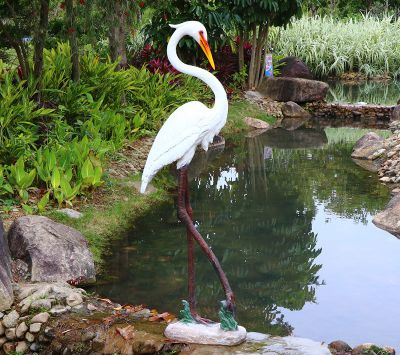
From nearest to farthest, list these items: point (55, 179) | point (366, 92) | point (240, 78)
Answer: point (55, 179), point (240, 78), point (366, 92)

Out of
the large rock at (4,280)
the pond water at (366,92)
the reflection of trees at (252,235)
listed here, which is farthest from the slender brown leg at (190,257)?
the pond water at (366,92)

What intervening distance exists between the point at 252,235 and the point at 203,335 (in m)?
3.36

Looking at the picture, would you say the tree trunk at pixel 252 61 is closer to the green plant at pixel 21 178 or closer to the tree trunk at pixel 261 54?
the tree trunk at pixel 261 54

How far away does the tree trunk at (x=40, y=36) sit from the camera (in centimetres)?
934

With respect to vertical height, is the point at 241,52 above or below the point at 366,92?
above

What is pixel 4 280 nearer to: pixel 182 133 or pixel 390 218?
pixel 182 133

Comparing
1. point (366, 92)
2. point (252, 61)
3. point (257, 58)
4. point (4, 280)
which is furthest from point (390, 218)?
point (366, 92)

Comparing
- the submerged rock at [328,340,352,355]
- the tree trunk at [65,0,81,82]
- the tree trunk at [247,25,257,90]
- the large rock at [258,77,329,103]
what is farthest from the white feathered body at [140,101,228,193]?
the large rock at [258,77,329,103]

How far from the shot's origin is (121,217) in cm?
793

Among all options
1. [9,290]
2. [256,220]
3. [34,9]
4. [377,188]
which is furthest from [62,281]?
[377,188]

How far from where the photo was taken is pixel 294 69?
674 inches

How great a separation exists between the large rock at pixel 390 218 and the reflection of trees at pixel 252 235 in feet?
1.28

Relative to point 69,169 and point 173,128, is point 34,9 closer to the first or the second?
point 69,169

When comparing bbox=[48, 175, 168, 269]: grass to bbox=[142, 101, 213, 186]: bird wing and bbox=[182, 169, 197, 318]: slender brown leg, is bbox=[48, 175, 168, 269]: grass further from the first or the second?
bbox=[142, 101, 213, 186]: bird wing
